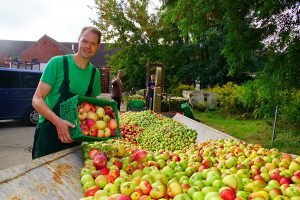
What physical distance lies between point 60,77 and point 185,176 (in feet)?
5.35

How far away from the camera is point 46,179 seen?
106 inches

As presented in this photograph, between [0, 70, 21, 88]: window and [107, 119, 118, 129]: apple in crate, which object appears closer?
[107, 119, 118, 129]: apple in crate

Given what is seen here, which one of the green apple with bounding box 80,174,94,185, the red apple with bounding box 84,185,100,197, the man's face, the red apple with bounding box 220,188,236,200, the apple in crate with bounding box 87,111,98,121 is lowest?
the red apple with bounding box 84,185,100,197

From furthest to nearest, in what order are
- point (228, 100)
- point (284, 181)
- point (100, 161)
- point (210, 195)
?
point (228, 100) < point (100, 161) < point (284, 181) < point (210, 195)

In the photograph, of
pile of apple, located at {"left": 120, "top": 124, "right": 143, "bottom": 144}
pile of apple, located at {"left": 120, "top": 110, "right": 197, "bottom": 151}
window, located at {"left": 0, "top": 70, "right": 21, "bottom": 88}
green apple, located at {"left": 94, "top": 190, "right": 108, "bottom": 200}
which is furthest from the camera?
window, located at {"left": 0, "top": 70, "right": 21, "bottom": 88}

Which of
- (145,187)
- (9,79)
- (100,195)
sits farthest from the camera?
(9,79)

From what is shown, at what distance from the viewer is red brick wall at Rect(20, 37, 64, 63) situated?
178ft

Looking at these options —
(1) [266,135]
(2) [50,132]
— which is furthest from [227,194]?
(1) [266,135]

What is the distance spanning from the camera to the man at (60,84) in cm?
332

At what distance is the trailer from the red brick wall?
53.7 metres

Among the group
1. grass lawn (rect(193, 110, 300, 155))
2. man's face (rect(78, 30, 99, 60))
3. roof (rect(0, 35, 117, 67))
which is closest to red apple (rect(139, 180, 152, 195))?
man's face (rect(78, 30, 99, 60))

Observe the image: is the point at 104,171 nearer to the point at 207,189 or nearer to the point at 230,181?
the point at 207,189

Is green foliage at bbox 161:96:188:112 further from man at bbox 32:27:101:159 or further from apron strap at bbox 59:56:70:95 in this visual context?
apron strap at bbox 59:56:70:95

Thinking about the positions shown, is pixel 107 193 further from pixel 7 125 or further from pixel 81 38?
pixel 7 125
